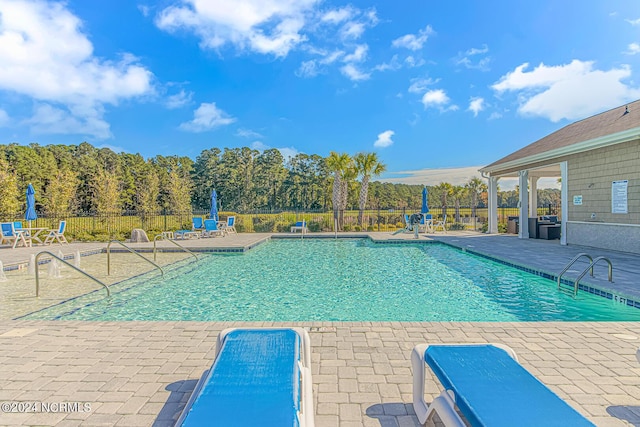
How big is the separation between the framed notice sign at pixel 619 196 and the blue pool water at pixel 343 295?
3712mm

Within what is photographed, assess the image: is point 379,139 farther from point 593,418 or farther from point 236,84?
point 593,418

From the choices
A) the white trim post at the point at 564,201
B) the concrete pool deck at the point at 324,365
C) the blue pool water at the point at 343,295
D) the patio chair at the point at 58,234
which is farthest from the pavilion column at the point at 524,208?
the patio chair at the point at 58,234

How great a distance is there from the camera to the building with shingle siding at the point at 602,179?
868 cm

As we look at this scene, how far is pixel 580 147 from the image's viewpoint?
10008 mm

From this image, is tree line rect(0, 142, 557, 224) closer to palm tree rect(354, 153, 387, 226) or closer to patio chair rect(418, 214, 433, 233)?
palm tree rect(354, 153, 387, 226)

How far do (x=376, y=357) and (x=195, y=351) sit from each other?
1625 mm

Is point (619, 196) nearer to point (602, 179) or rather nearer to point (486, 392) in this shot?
point (602, 179)

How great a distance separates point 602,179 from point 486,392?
10537 millimetres

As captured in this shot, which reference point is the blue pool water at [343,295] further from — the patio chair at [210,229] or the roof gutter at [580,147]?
the patio chair at [210,229]

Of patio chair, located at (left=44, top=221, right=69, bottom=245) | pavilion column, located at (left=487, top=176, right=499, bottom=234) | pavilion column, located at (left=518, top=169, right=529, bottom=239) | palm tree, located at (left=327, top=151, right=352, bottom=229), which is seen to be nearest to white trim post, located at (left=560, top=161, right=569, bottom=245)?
pavilion column, located at (left=518, top=169, right=529, bottom=239)

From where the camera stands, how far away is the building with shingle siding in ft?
28.5

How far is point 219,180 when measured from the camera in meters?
35.2

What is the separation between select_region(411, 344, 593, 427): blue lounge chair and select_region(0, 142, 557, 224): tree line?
71.9 feet

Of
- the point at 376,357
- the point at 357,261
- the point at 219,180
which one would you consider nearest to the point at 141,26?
the point at 357,261
